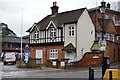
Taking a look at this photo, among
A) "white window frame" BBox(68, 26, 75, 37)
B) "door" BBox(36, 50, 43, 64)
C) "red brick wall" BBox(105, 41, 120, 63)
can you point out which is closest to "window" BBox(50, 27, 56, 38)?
"white window frame" BBox(68, 26, 75, 37)

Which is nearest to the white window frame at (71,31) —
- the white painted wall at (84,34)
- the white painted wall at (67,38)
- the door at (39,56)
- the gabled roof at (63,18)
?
the white painted wall at (67,38)

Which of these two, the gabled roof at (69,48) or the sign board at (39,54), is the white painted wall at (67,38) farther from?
the sign board at (39,54)

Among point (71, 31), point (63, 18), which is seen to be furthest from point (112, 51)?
point (63, 18)

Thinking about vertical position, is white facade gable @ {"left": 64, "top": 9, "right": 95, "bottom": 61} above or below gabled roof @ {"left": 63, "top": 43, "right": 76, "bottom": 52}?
above

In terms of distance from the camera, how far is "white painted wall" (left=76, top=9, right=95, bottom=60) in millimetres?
42531

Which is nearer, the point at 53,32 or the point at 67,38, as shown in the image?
the point at 67,38

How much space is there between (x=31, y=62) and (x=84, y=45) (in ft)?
31.1

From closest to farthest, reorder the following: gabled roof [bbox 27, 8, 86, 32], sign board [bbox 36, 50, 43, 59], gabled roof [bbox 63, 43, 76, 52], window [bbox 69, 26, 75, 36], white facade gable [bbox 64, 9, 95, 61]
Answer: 1. gabled roof [bbox 63, 43, 76, 52]
2. white facade gable [bbox 64, 9, 95, 61]
3. window [bbox 69, 26, 75, 36]
4. gabled roof [bbox 27, 8, 86, 32]
5. sign board [bbox 36, 50, 43, 59]

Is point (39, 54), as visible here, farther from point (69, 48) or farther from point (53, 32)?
point (69, 48)

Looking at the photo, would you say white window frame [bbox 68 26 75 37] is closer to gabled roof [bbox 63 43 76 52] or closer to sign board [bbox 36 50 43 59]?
gabled roof [bbox 63 43 76 52]

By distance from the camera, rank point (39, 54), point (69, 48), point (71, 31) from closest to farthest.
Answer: point (69, 48) → point (71, 31) → point (39, 54)

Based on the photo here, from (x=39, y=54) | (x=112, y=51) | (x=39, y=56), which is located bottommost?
(x=39, y=56)

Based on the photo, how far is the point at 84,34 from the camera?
143 ft

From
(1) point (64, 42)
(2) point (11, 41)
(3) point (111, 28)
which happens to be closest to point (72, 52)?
(1) point (64, 42)
